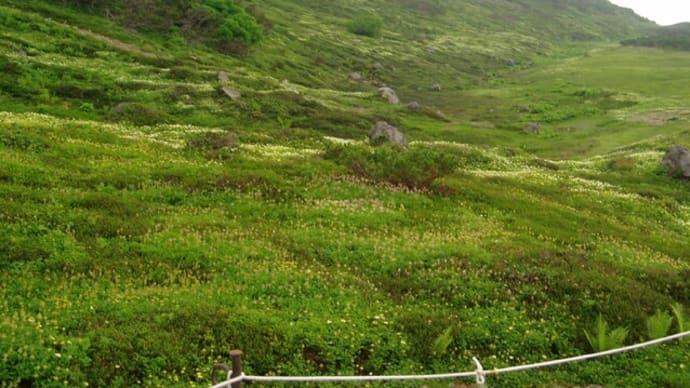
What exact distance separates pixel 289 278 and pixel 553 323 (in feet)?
25.2

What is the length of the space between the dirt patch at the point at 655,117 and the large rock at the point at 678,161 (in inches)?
1230

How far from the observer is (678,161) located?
4003 centimetres

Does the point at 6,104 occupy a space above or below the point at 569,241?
below

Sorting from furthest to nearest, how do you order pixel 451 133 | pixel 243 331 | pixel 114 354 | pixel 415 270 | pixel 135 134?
pixel 451 133 → pixel 135 134 → pixel 415 270 → pixel 243 331 → pixel 114 354

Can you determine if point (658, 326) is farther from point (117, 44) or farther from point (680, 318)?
point (117, 44)

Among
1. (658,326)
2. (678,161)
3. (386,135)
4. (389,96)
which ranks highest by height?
(678,161)

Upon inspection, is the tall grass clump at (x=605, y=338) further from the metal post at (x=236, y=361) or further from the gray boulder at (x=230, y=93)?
the gray boulder at (x=230, y=93)

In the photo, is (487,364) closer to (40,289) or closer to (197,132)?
(40,289)

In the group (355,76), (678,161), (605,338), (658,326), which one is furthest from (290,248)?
(355,76)

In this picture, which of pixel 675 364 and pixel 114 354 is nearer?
pixel 114 354

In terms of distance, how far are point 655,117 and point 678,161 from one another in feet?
125

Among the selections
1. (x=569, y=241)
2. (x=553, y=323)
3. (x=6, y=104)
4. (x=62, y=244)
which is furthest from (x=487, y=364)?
(x=6, y=104)

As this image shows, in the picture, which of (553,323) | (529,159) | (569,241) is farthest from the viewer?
(529,159)

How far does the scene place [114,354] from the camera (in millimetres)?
11492
